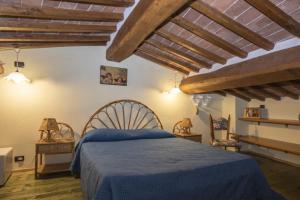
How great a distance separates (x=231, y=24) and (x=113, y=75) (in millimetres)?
2508

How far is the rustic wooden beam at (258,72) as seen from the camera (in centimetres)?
238

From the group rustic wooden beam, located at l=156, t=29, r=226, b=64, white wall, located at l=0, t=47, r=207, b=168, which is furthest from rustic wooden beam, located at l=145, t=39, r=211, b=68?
white wall, located at l=0, t=47, r=207, b=168

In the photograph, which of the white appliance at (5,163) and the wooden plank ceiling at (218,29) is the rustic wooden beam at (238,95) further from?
the white appliance at (5,163)

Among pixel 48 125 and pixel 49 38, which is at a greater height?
pixel 49 38

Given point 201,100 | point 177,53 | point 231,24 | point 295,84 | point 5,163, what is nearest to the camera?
point 231,24

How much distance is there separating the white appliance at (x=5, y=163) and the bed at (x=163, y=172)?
0.96m

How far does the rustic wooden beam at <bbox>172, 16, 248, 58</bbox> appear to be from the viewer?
2.73m

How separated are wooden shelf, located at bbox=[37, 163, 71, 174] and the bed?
0.37 meters

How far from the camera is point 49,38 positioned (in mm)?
3205

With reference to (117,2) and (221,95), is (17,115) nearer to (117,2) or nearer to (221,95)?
(117,2)

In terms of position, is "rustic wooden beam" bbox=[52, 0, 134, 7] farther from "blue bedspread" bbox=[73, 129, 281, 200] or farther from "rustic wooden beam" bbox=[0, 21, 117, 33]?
"blue bedspread" bbox=[73, 129, 281, 200]

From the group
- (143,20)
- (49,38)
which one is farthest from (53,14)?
(143,20)

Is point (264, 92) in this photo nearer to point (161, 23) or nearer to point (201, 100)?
point (201, 100)

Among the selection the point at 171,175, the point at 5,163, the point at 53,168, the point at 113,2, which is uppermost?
the point at 113,2
